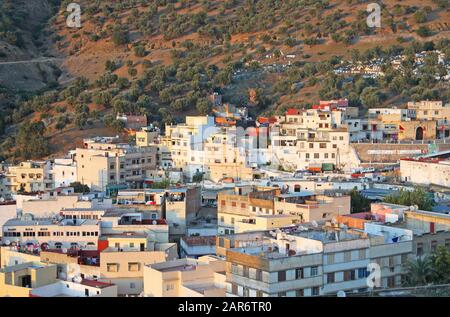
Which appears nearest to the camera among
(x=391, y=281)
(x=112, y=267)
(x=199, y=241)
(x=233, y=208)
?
(x=391, y=281)

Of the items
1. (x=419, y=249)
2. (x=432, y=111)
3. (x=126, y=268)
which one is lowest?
(x=126, y=268)

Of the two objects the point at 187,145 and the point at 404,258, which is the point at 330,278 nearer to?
the point at 404,258

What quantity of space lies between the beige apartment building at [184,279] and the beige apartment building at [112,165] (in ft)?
51.9

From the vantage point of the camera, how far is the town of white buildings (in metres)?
19.2

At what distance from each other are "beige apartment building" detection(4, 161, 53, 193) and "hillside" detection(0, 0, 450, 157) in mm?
5772

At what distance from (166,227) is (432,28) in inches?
1277

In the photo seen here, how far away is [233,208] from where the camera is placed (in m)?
27.1

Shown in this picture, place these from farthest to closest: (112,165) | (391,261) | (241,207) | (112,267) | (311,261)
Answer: (112,165) → (241,207) → (112,267) → (391,261) → (311,261)

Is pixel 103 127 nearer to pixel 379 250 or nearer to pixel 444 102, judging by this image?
pixel 444 102

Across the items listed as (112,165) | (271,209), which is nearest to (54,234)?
(271,209)

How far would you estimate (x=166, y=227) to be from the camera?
25.2 m

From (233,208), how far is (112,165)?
968cm

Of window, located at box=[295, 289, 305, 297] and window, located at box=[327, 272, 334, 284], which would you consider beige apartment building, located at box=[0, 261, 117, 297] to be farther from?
window, located at box=[327, 272, 334, 284]
